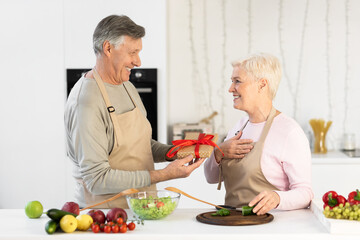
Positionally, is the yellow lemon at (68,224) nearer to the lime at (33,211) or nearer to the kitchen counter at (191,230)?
the kitchen counter at (191,230)

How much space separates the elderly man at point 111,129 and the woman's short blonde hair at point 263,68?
0.54 metres

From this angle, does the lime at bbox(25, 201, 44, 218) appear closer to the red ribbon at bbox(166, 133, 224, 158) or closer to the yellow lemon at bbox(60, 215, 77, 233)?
the yellow lemon at bbox(60, 215, 77, 233)

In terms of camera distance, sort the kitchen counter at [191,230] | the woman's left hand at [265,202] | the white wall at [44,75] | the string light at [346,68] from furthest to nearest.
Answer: the string light at [346,68] → the white wall at [44,75] → the woman's left hand at [265,202] → the kitchen counter at [191,230]

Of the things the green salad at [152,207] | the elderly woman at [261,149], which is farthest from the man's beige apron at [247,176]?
the green salad at [152,207]

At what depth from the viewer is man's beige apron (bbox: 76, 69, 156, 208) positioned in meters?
2.62

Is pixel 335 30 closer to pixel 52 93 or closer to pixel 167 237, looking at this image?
pixel 52 93

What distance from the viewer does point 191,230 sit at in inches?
83.7

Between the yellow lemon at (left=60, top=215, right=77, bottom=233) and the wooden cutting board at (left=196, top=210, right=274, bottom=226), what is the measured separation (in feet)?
1.63

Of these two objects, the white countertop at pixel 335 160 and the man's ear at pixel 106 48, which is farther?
the white countertop at pixel 335 160

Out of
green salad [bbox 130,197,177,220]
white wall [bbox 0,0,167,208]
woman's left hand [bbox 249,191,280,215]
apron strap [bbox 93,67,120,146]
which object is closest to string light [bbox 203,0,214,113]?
white wall [bbox 0,0,167,208]

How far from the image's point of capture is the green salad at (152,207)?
88.4 inches

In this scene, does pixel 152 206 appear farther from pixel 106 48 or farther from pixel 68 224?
pixel 106 48

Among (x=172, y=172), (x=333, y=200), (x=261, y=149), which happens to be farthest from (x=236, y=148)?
(x=333, y=200)

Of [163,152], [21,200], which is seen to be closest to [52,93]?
[21,200]
